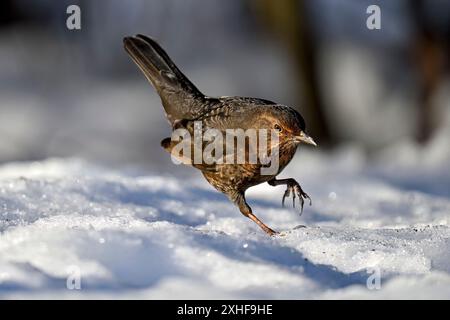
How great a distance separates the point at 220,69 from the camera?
15.8 m

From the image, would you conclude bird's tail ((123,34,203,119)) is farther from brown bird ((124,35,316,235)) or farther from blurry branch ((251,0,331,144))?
blurry branch ((251,0,331,144))

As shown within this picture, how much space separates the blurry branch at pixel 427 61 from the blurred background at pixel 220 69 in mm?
16

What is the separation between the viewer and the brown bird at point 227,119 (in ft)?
14.8

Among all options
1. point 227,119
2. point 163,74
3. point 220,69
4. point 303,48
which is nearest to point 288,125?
point 227,119

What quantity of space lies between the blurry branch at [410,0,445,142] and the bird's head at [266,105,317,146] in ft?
21.9

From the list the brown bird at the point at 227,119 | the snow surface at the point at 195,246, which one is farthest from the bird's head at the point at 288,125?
the snow surface at the point at 195,246

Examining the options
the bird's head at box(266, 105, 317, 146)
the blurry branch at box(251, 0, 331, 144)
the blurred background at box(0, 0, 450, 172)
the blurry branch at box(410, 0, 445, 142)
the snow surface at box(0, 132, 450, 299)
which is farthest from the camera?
the blurred background at box(0, 0, 450, 172)

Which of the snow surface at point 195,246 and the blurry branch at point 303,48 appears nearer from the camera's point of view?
the snow surface at point 195,246

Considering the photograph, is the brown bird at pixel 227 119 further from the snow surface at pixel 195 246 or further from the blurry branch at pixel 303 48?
the blurry branch at pixel 303 48

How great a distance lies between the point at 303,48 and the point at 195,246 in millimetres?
7338

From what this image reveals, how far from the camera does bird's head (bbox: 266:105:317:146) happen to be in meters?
4.46

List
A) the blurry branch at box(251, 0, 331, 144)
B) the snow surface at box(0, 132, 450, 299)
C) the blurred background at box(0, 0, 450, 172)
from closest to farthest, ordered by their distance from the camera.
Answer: the snow surface at box(0, 132, 450, 299) → the blurry branch at box(251, 0, 331, 144) → the blurred background at box(0, 0, 450, 172)

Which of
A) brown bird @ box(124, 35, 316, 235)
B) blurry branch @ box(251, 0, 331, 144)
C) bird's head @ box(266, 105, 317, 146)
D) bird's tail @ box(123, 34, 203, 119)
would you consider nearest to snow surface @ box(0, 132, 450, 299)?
brown bird @ box(124, 35, 316, 235)

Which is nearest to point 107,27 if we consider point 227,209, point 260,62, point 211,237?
point 260,62
